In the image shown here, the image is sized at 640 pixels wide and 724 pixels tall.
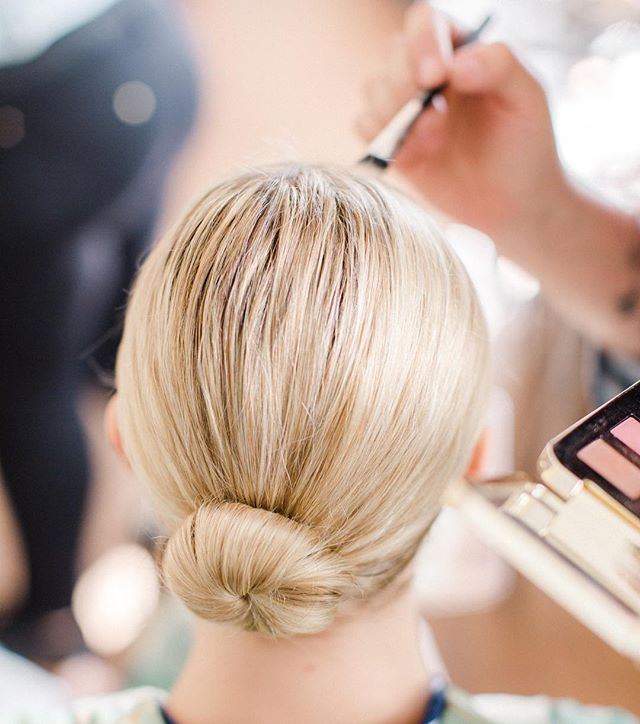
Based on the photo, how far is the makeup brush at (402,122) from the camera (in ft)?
2.37

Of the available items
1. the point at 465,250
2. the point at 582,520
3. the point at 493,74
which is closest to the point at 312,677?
the point at 582,520

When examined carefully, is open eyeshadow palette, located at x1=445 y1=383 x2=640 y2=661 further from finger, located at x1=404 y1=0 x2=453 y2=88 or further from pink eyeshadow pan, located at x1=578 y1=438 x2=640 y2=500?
finger, located at x1=404 y1=0 x2=453 y2=88

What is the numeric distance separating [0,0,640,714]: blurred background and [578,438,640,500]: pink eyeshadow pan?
506mm

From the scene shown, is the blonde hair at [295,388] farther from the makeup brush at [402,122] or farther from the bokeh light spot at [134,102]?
the bokeh light spot at [134,102]

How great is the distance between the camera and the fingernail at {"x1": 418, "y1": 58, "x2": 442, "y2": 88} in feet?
2.40

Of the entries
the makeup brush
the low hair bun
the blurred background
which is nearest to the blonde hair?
the low hair bun

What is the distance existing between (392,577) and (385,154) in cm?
40

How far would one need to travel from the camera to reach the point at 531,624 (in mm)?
1295

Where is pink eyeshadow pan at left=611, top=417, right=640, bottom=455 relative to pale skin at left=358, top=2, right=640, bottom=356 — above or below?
below

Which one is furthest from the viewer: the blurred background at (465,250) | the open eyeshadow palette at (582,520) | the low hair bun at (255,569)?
the blurred background at (465,250)

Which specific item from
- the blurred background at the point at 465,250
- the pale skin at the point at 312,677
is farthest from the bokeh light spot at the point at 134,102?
the pale skin at the point at 312,677

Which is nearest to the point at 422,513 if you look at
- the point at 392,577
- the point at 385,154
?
the point at 392,577

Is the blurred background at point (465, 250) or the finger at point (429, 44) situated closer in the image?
the finger at point (429, 44)

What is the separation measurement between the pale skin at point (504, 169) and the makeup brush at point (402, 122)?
11 mm
